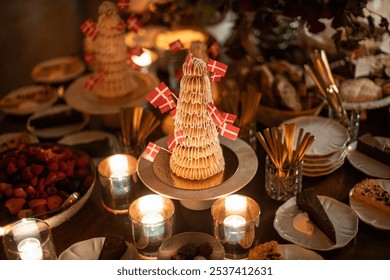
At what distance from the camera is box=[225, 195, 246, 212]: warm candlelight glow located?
1376 mm

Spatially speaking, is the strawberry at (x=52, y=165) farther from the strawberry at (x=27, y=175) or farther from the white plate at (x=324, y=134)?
the white plate at (x=324, y=134)

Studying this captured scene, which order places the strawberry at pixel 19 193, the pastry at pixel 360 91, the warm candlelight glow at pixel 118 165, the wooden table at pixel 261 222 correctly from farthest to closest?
the pastry at pixel 360 91, the warm candlelight glow at pixel 118 165, the strawberry at pixel 19 193, the wooden table at pixel 261 222

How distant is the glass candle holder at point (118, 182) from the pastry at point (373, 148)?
0.81 meters

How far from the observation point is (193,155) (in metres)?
1.41

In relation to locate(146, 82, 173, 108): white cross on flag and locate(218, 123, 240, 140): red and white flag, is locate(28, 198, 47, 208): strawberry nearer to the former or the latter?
locate(146, 82, 173, 108): white cross on flag

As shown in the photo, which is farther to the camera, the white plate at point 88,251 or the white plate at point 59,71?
the white plate at point 59,71

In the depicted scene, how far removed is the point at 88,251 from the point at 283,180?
64 centimetres

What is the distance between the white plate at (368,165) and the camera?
160cm

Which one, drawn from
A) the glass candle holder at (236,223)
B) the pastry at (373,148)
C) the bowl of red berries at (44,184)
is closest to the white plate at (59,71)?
the bowl of red berries at (44,184)

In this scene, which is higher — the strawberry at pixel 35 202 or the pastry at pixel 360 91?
the pastry at pixel 360 91

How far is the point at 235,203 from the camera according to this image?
1383 millimetres

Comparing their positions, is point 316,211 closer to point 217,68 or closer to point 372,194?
point 372,194

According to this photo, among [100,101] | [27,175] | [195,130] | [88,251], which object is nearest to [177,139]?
[195,130]

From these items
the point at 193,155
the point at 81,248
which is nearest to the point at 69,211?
the point at 81,248
